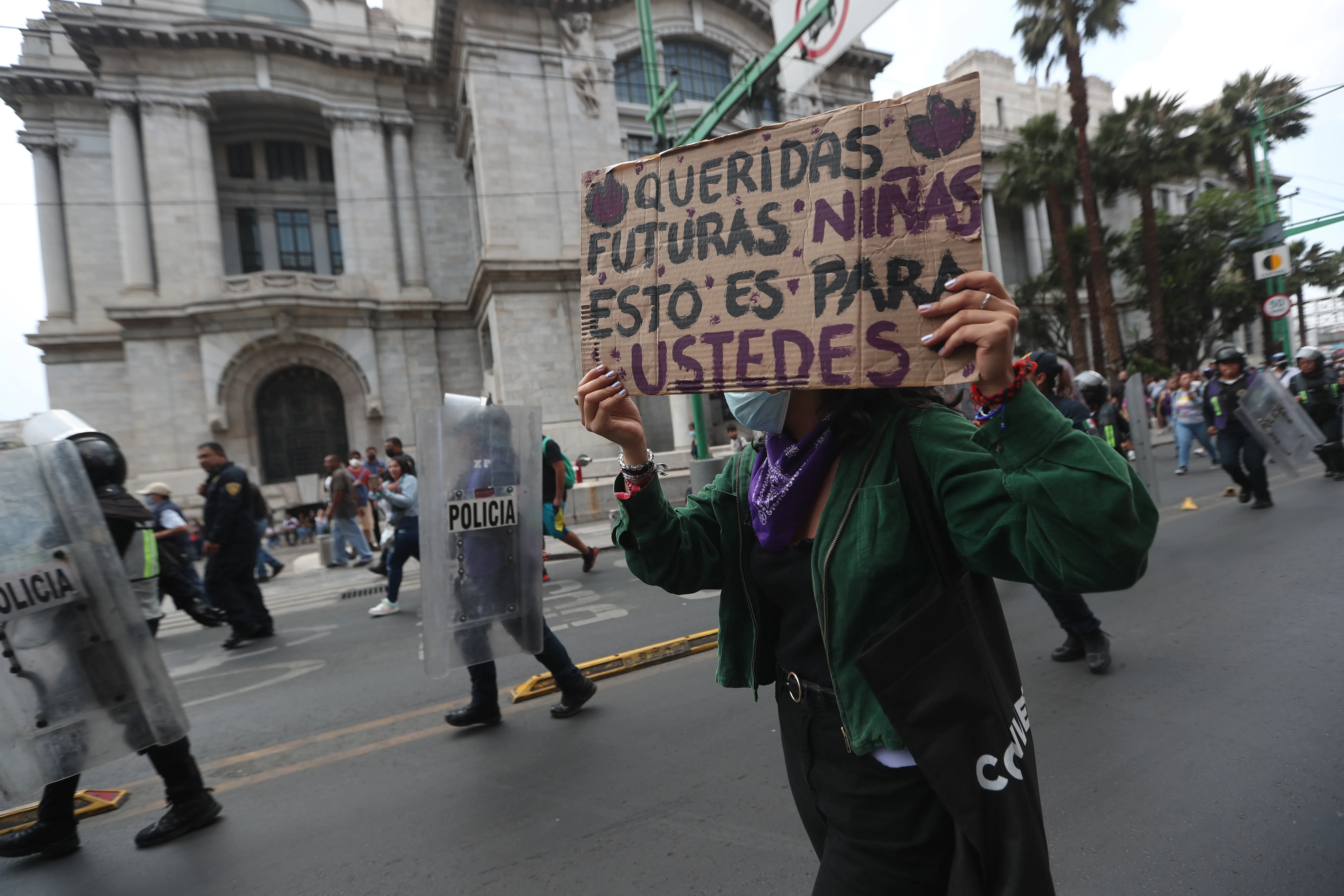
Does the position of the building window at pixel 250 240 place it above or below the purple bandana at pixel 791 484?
above

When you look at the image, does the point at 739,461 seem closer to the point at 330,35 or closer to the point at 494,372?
the point at 494,372

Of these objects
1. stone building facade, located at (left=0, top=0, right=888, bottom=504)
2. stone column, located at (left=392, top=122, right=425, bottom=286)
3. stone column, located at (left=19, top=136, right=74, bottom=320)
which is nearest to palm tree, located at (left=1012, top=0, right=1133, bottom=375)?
stone building facade, located at (left=0, top=0, right=888, bottom=504)

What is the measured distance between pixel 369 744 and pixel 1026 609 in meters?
4.63

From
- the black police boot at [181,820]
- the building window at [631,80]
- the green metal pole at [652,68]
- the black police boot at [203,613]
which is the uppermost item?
the building window at [631,80]

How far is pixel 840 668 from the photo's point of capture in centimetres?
139

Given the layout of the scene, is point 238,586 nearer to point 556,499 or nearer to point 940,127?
point 556,499

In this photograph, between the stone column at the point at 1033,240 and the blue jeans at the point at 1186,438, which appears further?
the stone column at the point at 1033,240

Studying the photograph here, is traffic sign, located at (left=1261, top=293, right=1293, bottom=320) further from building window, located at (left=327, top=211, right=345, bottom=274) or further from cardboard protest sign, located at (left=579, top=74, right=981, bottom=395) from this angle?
building window, located at (left=327, top=211, right=345, bottom=274)

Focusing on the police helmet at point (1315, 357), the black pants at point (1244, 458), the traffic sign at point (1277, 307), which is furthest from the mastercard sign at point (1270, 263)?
the black pants at point (1244, 458)

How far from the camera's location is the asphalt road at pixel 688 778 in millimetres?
2477

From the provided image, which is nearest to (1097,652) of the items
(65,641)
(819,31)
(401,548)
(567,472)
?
(65,641)

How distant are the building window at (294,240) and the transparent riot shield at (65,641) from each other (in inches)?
987

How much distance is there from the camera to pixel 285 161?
2464 centimetres

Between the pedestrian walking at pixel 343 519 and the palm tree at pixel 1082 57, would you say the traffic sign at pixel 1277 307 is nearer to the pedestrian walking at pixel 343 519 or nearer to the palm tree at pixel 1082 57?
the palm tree at pixel 1082 57
